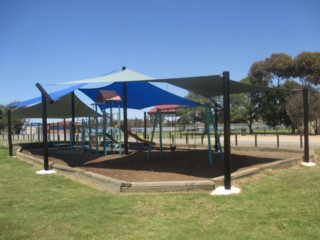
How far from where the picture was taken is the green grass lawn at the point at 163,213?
4734mm

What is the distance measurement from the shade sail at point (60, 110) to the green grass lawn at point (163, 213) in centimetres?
1159

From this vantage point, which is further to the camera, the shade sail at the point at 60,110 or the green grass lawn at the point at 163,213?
the shade sail at the point at 60,110

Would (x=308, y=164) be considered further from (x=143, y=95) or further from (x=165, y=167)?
(x=143, y=95)

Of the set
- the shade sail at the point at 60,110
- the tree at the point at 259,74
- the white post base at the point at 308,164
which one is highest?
the tree at the point at 259,74

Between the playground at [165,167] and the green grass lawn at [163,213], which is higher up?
the playground at [165,167]

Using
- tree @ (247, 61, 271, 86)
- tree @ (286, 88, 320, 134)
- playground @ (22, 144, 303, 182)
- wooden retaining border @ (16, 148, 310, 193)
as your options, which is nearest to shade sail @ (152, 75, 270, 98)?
playground @ (22, 144, 303, 182)

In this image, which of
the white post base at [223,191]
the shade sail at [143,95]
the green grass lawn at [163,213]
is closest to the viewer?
the green grass lawn at [163,213]

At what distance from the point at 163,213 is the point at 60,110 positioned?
1660 centimetres

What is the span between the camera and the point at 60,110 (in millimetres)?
21156

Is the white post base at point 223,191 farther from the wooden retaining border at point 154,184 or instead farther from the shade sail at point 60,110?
the shade sail at point 60,110

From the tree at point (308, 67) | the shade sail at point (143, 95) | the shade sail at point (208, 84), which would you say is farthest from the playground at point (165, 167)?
the tree at point (308, 67)

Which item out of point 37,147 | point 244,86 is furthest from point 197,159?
point 37,147

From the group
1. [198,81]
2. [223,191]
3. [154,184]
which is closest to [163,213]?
[154,184]

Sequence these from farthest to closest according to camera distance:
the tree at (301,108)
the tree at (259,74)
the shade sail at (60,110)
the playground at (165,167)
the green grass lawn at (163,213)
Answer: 1. the tree at (259,74)
2. the tree at (301,108)
3. the shade sail at (60,110)
4. the playground at (165,167)
5. the green grass lawn at (163,213)
